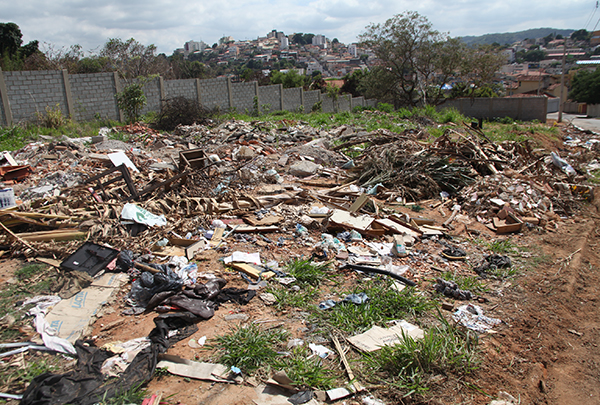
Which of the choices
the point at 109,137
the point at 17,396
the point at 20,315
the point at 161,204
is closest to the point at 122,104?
the point at 109,137

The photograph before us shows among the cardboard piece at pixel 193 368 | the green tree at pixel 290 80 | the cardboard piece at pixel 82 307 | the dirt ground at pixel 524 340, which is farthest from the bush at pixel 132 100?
the green tree at pixel 290 80

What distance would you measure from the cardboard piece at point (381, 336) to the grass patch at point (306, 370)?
37 centimetres

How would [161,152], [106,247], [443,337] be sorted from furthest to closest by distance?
[161,152] → [106,247] → [443,337]

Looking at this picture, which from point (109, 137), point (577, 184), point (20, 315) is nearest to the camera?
point (20, 315)

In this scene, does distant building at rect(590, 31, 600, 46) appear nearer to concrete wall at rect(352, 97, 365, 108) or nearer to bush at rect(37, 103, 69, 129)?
concrete wall at rect(352, 97, 365, 108)

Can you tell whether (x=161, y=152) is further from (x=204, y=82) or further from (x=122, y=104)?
(x=204, y=82)

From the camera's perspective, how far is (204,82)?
17953mm

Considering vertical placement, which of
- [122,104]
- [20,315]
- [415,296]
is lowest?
[415,296]

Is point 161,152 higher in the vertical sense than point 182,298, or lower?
higher

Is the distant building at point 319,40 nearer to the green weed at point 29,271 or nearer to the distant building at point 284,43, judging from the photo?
the distant building at point 284,43

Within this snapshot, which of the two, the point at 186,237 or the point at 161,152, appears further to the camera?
the point at 161,152

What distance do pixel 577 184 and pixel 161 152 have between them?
947 centimetres

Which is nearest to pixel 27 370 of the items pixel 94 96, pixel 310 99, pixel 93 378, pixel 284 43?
pixel 93 378

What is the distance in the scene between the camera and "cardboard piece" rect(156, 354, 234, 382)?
275 centimetres
